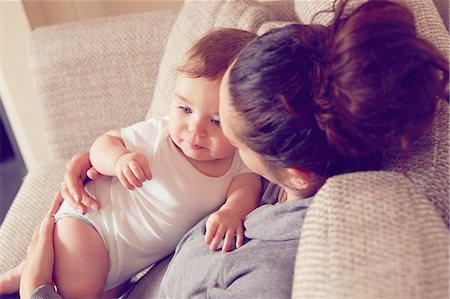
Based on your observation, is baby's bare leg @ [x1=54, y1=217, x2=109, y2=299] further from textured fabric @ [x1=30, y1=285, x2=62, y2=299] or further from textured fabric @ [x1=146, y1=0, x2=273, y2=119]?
textured fabric @ [x1=146, y1=0, x2=273, y2=119]

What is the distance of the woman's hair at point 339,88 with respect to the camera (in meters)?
0.60

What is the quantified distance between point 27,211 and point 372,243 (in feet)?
3.67

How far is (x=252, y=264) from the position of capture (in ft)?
2.51

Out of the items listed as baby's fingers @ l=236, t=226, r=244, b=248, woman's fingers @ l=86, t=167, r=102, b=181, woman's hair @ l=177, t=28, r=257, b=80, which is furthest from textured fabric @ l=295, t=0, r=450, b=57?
woman's fingers @ l=86, t=167, r=102, b=181

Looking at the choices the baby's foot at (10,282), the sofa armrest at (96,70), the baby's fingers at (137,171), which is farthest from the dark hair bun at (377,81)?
the sofa armrest at (96,70)

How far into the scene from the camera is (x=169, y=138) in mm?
1059

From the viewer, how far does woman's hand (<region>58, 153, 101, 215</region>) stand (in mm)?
1040

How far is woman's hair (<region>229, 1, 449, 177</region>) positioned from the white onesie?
325mm

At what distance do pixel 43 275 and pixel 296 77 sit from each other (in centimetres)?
67

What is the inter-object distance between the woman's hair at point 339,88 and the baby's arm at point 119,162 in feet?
0.98

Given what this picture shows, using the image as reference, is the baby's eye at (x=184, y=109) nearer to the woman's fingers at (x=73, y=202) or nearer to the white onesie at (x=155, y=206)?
the white onesie at (x=155, y=206)

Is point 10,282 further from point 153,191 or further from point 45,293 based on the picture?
point 153,191

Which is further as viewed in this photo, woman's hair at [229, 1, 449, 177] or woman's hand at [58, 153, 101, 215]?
woman's hand at [58, 153, 101, 215]

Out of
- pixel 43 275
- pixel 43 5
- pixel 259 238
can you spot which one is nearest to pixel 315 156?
pixel 259 238
